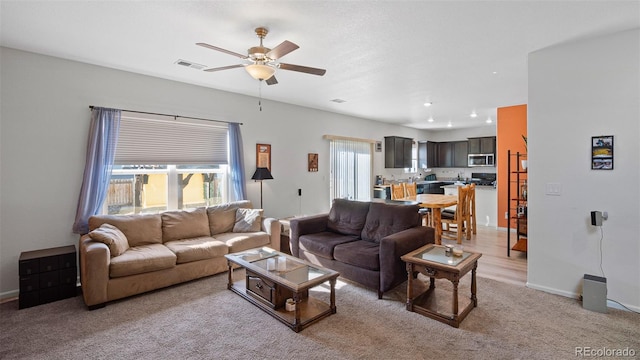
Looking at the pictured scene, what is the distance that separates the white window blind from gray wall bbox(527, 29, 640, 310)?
4.35 metres

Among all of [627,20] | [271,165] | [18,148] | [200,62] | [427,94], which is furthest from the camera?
[271,165]

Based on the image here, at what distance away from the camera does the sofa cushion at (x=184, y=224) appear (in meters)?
4.01

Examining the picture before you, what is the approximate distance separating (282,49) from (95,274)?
2796 mm

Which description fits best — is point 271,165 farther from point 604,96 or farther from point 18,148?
point 604,96

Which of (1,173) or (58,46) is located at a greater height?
(58,46)

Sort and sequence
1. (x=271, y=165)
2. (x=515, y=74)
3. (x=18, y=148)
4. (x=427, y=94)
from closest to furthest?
(x=18, y=148), (x=515, y=74), (x=427, y=94), (x=271, y=165)

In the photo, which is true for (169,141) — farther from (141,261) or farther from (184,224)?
(141,261)

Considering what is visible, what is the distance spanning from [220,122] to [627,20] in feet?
15.9

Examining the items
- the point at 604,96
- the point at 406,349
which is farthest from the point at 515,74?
the point at 406,349

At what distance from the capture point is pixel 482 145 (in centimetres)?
893

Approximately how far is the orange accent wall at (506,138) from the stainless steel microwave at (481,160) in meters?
2.87

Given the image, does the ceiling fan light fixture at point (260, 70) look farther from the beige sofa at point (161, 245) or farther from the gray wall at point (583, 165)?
the gray wall at point (583, 165)

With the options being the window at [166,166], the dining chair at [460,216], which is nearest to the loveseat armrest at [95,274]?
the window at [166,166]

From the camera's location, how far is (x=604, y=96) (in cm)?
297
